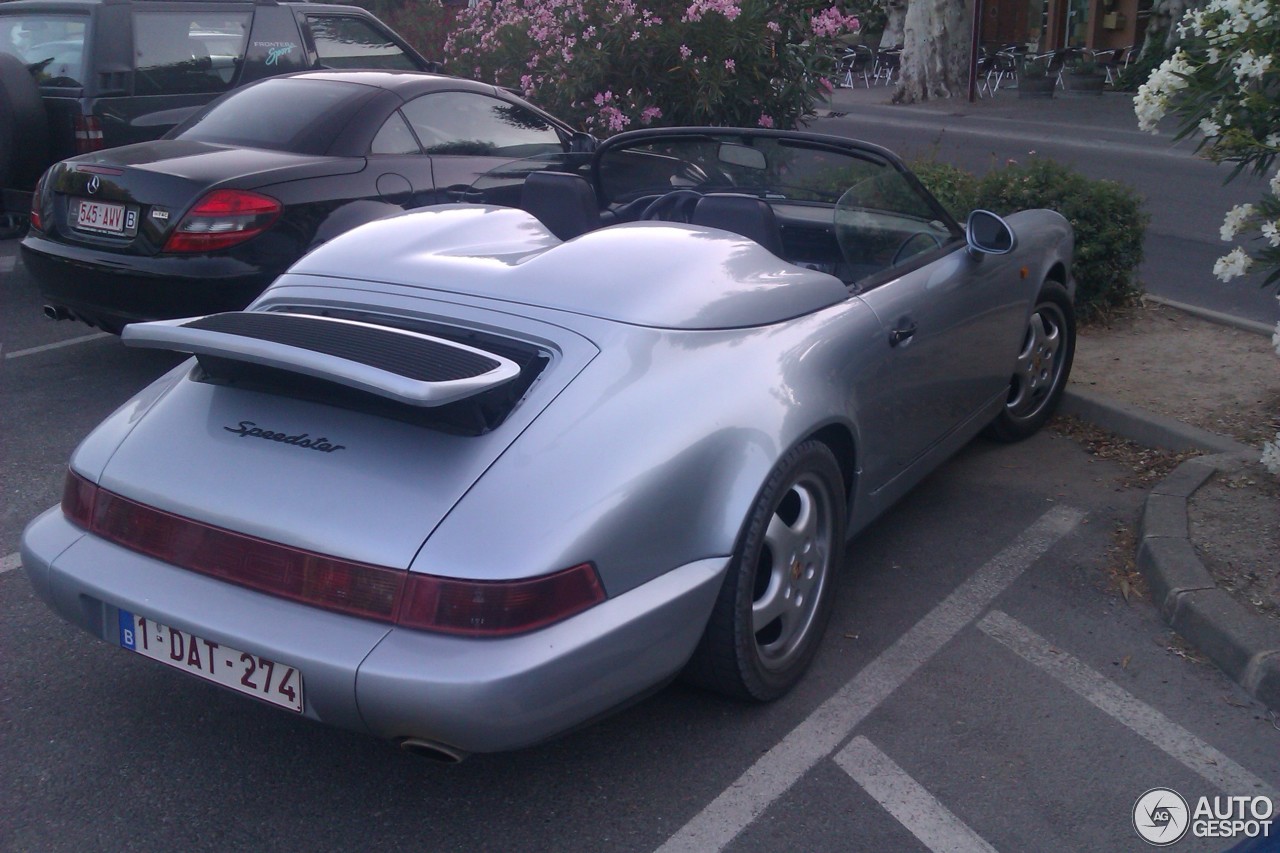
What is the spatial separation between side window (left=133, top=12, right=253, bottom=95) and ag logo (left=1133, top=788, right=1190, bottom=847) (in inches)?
295

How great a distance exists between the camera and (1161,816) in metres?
2.92

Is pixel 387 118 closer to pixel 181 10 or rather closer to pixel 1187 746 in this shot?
pixel 181 10

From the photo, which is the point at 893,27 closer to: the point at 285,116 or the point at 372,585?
the point at 285,116

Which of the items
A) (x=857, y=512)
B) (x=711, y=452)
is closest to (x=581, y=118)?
(x=857, y=512)

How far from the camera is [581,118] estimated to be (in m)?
9.38

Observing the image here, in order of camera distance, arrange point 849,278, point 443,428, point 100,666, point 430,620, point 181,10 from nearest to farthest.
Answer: point 430,620 → point 443,428 → point 100,666 → point 849,278 → point 181,10

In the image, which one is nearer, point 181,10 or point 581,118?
point 181,10

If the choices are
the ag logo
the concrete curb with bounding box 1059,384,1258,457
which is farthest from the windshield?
the ag logo

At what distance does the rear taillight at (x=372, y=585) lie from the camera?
8.24 ft

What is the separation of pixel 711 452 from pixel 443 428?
2.17 ft

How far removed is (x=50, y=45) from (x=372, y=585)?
7.03m

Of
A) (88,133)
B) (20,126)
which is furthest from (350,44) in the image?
(20,126)

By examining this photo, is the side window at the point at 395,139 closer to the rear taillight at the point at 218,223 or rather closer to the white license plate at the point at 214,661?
the rear taillight at the point at 218,223

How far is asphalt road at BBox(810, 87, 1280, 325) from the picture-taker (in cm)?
864
